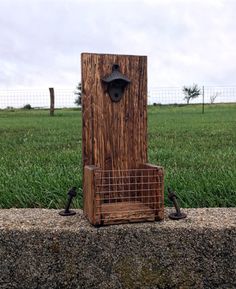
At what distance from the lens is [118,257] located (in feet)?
7.83

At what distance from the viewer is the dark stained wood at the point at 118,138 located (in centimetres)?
255

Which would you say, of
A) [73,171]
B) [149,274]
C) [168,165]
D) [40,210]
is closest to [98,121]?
[40,210]

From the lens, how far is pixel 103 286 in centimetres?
238

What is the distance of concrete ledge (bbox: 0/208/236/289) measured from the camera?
2385 mm

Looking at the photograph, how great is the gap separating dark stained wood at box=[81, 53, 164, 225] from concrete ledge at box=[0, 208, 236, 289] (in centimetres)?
13

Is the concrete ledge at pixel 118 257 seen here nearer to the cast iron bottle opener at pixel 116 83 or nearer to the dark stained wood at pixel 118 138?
the dark stained wood at pixel 118 138

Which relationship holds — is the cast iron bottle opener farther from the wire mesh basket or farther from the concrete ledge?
the concrete ledge

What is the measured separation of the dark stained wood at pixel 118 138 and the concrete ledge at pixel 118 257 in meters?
0.13

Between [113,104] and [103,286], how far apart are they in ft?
3.04

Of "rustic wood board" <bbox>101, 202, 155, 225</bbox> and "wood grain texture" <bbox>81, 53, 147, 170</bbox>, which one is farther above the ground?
"wood grain texture" <bbox>81, 53, 147, 170</bbox>

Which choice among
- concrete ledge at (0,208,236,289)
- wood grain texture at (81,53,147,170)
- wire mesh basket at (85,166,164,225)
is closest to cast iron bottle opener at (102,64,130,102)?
wood grain texture at (81,53,147,170)

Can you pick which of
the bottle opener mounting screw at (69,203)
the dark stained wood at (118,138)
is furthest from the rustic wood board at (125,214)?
the bottle opener mounting screw at (69,203)

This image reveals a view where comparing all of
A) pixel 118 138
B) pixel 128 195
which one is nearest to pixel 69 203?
pixel 128 195

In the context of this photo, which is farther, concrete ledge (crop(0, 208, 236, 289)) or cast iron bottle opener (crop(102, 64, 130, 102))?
cast iron bottle opener (crop(102, 64, 130, 102))
